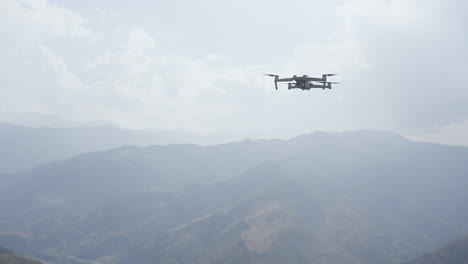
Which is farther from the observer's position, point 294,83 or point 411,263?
point 411,263

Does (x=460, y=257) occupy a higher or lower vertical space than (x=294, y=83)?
lower

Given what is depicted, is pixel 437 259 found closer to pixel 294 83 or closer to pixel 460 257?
pixel 460 257

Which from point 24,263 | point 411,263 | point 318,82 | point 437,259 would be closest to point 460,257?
point 437,259

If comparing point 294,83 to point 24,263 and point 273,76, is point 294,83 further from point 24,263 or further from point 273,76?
point 24,263

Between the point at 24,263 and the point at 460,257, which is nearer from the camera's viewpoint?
the point at 24,263

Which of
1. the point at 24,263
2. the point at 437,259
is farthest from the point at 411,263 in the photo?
the point at 24,263

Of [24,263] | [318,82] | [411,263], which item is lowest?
[411,263]

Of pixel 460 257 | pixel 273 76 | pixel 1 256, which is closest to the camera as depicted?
pixel 273 76

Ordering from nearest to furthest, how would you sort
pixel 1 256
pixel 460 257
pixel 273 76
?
pixel 273 76, pixel 1 256, pixel 460 257

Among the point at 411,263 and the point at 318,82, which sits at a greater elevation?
the point at 318,82
